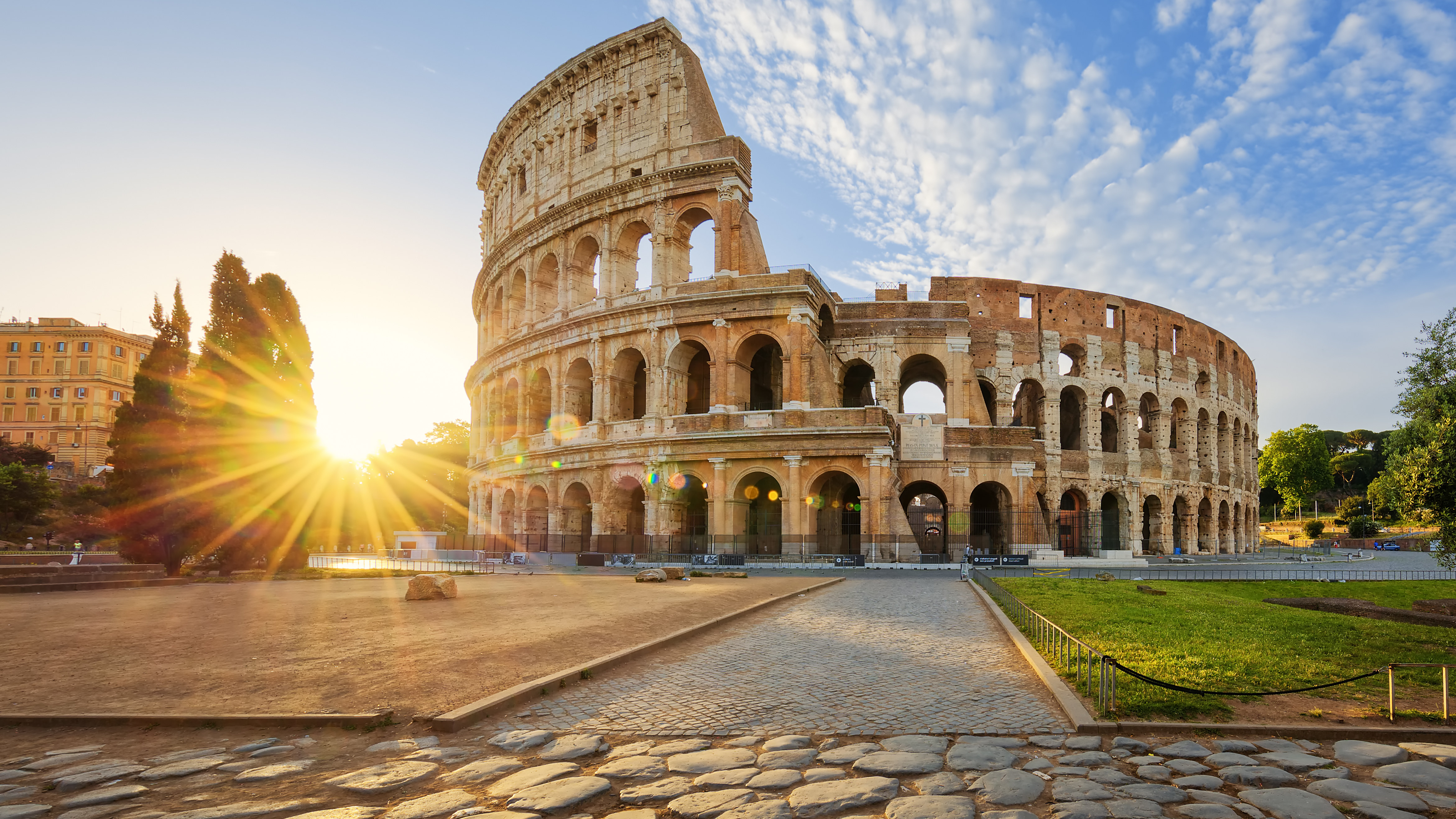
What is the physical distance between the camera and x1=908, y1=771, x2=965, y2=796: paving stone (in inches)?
171

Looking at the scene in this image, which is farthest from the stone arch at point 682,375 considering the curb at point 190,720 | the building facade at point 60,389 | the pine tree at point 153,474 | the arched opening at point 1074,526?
the building facade at point 60,389

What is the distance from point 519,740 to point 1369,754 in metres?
5.61

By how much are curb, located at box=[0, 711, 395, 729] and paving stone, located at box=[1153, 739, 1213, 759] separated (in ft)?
18.1

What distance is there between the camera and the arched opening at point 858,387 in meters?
39.0

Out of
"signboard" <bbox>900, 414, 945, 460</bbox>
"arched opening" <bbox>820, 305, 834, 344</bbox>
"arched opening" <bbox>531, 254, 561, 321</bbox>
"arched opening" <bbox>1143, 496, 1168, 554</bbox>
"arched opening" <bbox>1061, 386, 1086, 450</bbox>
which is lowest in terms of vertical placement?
"arched opening" <bbox>1143, 496, 1168, 554</bbox>

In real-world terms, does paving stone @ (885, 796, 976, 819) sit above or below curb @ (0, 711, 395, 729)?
above

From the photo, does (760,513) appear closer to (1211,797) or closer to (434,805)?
(1211,797)

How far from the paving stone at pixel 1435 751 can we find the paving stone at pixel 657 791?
4.67 metres

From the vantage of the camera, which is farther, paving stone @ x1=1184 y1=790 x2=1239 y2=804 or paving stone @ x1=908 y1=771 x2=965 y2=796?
paving stone @ x1=908 y1=771 x2=965 y2=796

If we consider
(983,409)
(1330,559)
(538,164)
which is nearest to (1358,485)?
(1330,559)

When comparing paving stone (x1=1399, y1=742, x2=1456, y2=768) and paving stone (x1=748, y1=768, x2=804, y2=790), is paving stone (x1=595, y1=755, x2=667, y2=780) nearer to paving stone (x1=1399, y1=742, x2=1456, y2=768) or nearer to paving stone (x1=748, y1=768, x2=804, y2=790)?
paving stone (x1=748, y1=768, x2=804, y2=790)

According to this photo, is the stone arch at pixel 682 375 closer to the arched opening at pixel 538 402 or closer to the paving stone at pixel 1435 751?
the arched opening at pixel 538 402

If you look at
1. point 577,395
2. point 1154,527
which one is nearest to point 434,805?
point 577,395

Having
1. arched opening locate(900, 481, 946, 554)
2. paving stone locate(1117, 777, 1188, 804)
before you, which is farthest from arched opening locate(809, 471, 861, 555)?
paving stone locate(1117, 777, 1188, 804)
